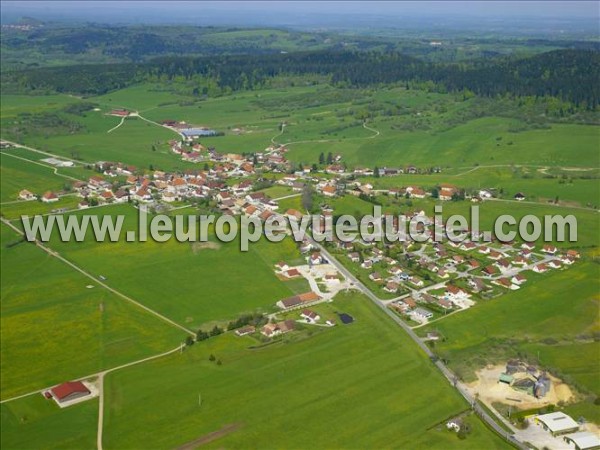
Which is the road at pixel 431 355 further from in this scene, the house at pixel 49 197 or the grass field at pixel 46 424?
the house at pixel 49 197

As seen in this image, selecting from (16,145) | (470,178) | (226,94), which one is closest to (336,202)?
(470,178)

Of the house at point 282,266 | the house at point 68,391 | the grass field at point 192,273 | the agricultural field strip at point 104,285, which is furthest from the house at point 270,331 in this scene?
the house at point 68,391

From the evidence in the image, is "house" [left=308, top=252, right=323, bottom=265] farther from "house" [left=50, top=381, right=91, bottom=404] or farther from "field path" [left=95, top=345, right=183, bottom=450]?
"house" [left=50, top=381, right=91, bottom=404]

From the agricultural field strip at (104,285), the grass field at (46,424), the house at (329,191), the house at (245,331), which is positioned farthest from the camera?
the house at (329,191)

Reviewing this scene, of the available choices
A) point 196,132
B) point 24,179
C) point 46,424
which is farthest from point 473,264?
point 196,132

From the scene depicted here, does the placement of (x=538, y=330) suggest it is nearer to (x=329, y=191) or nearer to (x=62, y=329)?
(x=62, y=329)
